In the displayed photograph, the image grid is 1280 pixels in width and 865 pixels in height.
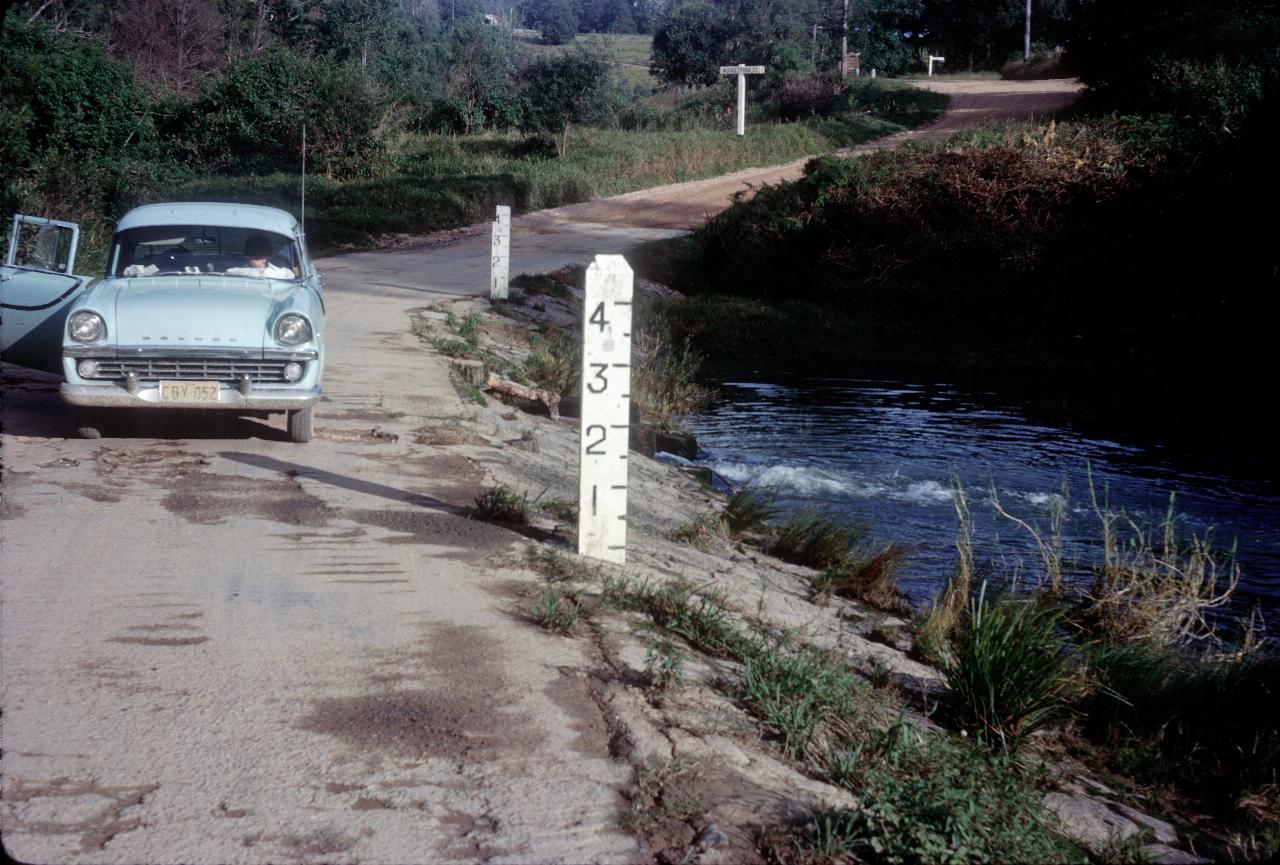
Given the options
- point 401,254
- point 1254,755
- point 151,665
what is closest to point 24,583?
point 151,665

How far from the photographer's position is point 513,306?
19844 millimetres

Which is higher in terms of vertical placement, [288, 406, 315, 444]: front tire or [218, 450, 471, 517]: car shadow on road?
[288, 406, 315, 444]: front tire

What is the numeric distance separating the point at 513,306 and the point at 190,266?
1009 centimetres

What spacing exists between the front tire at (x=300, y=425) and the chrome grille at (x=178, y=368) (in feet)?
1.83

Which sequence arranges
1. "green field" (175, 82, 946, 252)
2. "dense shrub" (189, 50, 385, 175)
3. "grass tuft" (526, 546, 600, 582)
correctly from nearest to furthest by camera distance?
"grass tuft" (526, 546, 600, 582)
"green field" (175, 82, 946, 252)
"dense shrub" (189, 50, 385, 175)

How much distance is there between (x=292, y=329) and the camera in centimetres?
900

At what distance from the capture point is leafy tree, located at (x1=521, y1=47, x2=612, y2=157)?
129ft

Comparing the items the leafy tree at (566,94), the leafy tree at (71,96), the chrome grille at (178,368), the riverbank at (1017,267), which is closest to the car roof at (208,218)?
the chrome grille at (178,368)

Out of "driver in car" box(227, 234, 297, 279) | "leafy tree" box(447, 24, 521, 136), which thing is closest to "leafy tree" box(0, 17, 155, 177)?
"driver in car" box(227, 234, 297, 279)

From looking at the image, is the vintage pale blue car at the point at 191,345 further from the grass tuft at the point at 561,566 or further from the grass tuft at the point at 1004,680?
the grass tuft at the point at 1004,680

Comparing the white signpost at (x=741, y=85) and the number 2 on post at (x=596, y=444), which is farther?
the white signpost at (x=741, y=85)

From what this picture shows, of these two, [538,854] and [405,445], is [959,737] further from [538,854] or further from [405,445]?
[405,445]

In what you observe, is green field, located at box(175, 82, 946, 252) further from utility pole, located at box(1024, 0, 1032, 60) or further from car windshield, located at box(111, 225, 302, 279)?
car windshield, located at box(111, 225, 302, 279)

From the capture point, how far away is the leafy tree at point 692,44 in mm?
61312
